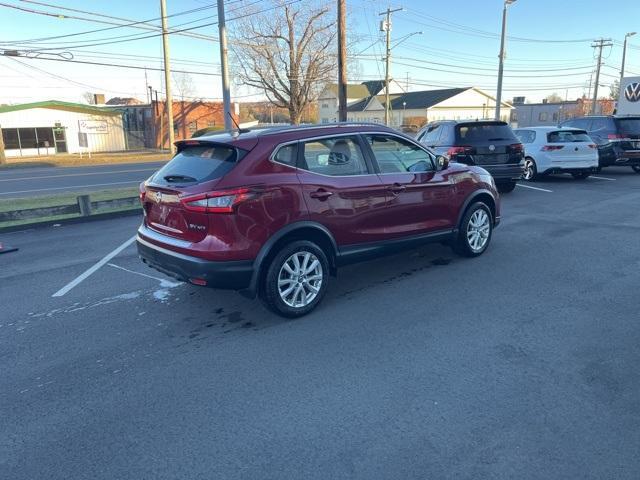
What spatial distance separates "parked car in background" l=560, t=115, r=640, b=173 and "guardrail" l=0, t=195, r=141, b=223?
13546mm

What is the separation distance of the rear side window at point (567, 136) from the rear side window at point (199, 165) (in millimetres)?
11438

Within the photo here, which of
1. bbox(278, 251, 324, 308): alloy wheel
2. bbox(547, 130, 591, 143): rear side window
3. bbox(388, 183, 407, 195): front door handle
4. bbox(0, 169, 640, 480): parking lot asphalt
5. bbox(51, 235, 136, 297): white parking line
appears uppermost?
bbox(547, 130, 591, 143): rear side window

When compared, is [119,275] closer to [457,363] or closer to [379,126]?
[379,126]

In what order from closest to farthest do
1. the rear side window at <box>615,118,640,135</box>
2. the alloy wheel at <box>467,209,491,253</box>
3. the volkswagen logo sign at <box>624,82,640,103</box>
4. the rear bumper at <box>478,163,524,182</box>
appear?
the alloy wheel at <box>467,209,491,253</box> → the rear bumper at <box>478,163,524,182</box> → the rear side window at <box>615,118,640,135</box> → the volkswagen logo sign at <box>624,82,640,103</box>

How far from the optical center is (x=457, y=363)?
382 centimetres

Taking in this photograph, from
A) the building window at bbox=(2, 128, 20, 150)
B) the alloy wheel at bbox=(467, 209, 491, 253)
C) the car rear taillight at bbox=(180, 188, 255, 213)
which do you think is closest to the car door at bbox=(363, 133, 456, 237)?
the alloy wheel at bbox=(467, 209, 491, 253)

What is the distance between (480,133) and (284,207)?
7686 mm

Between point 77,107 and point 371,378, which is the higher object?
point 77,107

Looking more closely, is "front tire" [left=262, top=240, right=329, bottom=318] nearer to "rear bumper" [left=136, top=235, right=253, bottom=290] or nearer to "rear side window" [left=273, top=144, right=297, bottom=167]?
"rear bumper" [left=136, top=235, right=253, bottom=290]

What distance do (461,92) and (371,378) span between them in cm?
7078

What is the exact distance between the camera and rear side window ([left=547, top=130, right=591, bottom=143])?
13336 mm

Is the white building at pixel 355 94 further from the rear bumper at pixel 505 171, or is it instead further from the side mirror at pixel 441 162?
the side mirror at pixel 441 162

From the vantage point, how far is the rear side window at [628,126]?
15.1 meters

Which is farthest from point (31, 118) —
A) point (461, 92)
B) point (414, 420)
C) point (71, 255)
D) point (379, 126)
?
point (461, 92)
